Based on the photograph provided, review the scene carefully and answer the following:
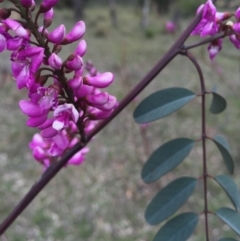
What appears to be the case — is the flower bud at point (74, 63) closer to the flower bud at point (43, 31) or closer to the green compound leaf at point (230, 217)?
the flower bud at point (43, 31)

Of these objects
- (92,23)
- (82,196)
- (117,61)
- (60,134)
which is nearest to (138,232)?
(82,196)

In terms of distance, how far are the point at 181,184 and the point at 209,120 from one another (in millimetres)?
2728

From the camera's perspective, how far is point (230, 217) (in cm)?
A: 52

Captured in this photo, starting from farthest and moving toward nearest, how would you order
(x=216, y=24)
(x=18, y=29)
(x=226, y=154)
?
(x=226, y=154) → (x=216, y=24) → (x=18, y=29)

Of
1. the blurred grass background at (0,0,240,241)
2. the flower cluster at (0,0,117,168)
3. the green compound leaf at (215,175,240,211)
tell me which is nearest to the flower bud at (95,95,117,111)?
the flower cluster at (0,0,117,168)

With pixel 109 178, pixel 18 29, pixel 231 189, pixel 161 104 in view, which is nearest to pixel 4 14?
pixel 18 29

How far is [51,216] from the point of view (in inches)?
85.9

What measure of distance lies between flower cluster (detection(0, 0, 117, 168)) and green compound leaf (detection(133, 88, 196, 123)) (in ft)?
0.31

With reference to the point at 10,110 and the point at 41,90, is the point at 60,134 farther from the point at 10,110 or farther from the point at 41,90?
the point at 10,110

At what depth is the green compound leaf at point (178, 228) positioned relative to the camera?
534 mm

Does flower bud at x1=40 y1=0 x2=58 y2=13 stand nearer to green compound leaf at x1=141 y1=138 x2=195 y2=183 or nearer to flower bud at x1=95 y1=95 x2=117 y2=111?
flower bud at x1=95 y1=95 x2=117 y2=111

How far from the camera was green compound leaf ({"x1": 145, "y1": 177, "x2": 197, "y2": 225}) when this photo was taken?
1.90 feet

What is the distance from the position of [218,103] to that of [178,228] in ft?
0.58

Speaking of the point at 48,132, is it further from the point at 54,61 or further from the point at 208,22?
the point at 208,22
